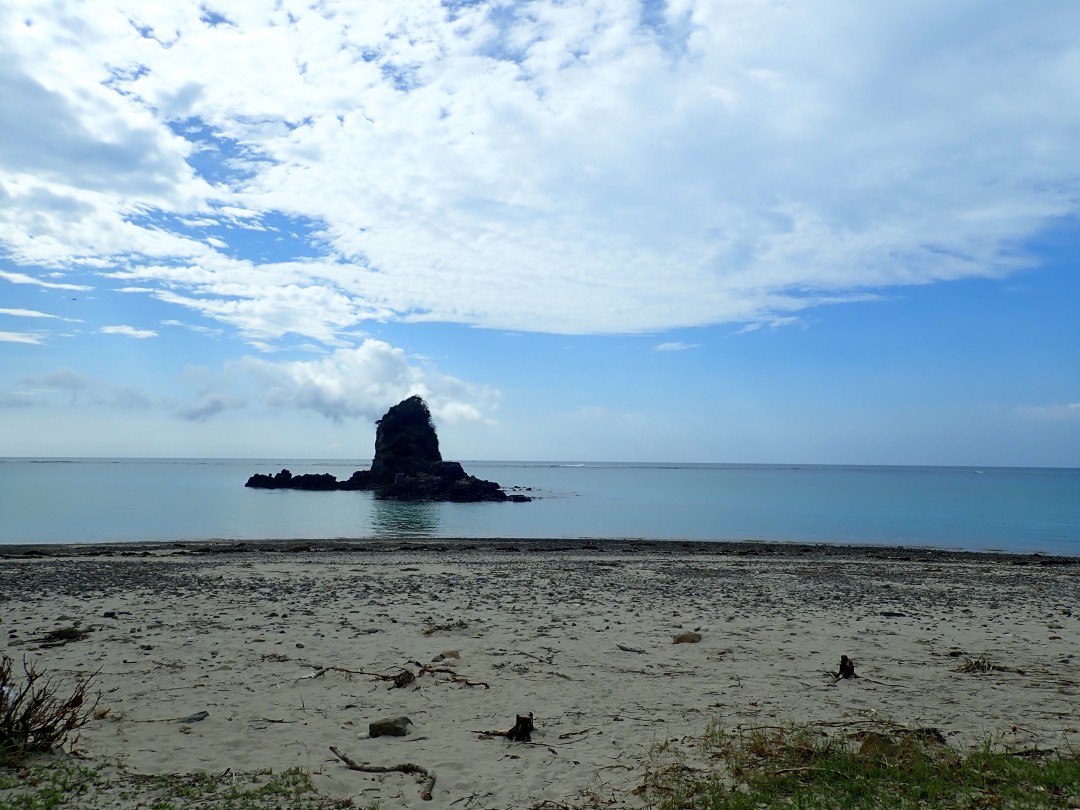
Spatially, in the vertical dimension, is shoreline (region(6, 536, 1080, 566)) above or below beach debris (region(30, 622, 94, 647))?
below

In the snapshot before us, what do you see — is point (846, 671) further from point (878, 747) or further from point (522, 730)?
point (522, 730)

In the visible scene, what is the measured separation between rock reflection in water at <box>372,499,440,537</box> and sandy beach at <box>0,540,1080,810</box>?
1140 inches

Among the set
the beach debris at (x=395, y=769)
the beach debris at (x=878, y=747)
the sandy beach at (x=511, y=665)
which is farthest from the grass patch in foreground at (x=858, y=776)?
the beach debris at (x=395, y=769)

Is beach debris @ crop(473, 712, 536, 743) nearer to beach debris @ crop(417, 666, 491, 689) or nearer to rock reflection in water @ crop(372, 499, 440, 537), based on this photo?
beach debris @ crop(417, 666, 491, 689)

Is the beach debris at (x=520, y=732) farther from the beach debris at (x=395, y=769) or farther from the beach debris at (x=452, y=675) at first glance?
the beach debris at (x=452, y=675)

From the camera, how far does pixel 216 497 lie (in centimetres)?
8956

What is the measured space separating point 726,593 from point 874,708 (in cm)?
1024

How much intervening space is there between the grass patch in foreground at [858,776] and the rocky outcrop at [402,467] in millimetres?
94399

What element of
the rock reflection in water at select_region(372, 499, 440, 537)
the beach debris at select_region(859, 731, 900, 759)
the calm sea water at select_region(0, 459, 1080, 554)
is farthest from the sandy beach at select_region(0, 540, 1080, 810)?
the rock reflection in water at select_region(372, 499, 440, 537)

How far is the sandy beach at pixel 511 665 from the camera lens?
7715mm

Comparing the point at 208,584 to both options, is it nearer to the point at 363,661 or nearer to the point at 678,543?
the point at 363,661

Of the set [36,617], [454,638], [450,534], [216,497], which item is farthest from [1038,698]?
[216,497]

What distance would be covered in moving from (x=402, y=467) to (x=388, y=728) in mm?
109892

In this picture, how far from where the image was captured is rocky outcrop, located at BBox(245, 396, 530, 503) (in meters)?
104
